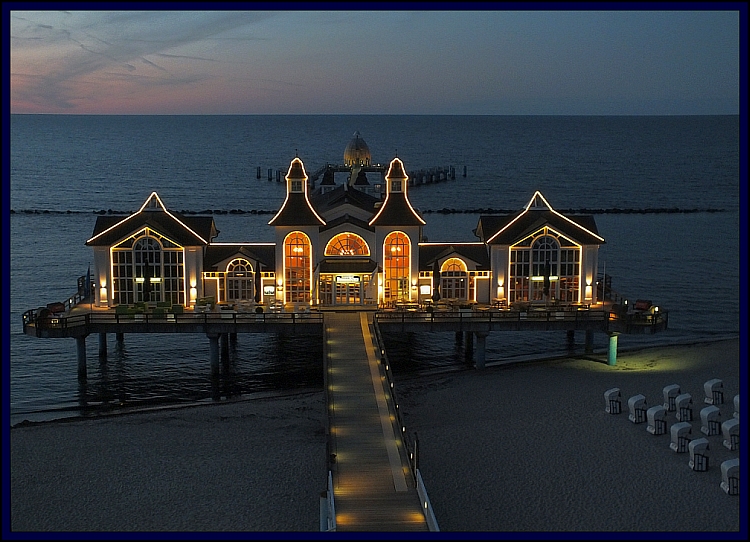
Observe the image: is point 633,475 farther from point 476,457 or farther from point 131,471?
point 131,471

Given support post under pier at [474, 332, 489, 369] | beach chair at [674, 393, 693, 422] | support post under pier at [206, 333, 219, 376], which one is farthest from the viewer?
support post under pier at [474, 332, 489, 369]

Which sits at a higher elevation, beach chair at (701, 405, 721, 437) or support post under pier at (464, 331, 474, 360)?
support post under pier at (464, 331, 474, 360)

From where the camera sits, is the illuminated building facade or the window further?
the window

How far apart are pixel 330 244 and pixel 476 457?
17307 mm

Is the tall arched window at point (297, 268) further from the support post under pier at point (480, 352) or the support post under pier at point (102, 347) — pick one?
the support post under pier at point (102, 347)

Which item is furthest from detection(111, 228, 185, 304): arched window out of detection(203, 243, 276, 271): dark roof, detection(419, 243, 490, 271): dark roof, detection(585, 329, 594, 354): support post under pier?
detection(585, 329, 594, 354): support post under pier

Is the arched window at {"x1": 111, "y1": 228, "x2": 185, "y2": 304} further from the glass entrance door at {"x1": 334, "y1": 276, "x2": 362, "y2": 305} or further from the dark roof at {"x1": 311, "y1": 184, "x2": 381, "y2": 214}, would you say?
the dark roof at {"x1": 311, "y1": 184, "x2": 381, "y2": 214}

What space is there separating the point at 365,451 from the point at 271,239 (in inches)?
2372

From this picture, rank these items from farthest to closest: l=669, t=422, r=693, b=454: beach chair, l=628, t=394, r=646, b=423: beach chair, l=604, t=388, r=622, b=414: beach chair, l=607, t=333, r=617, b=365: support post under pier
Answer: l=607, t=333, r=617, b=365: support post under pier, l=604, t=388, r=622, b=414: beach chair, l=628, t=394, r=646, b=423: beach chair, l=669, t=422, r=693, b=454: beach chair

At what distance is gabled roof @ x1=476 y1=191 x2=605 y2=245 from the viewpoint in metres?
43.7

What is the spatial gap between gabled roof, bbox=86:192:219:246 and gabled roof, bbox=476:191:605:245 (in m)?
12.9

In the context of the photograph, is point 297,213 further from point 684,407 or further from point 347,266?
point 684,407

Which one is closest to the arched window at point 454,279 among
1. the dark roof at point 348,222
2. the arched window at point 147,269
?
the dark roof at point 348,222

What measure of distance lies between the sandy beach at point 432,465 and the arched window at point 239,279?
8028 mm
